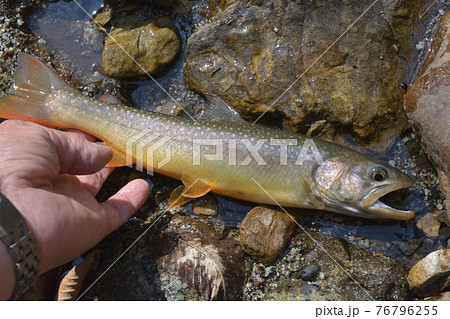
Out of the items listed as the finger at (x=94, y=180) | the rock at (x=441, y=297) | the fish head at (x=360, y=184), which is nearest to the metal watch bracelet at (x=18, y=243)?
the finger at (x=94, y=180)

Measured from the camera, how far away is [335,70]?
438cm

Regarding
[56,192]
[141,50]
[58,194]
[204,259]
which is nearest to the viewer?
[58,194]

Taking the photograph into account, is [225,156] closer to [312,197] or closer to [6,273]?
[312,197]

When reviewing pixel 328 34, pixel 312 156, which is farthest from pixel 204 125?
pixel 328 34

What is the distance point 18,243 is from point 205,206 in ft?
7.15

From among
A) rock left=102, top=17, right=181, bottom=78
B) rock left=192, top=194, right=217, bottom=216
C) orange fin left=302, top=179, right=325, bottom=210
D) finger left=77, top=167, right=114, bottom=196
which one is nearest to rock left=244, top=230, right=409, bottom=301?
orange fin left=302, top=179, right=325, bottom=210

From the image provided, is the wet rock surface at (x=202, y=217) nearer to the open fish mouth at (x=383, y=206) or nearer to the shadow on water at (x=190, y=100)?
the shadow on water at (x=190, y=100)

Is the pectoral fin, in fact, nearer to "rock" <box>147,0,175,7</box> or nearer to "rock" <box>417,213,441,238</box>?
"rock" <box>147,0,175,7</box>

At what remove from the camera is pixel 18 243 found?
2600mm

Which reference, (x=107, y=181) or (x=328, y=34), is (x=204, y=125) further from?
(x=328, y=34)

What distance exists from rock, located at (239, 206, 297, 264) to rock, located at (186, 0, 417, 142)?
1.16m

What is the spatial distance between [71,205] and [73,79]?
2408 millimetres

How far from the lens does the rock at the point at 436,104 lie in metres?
3.95

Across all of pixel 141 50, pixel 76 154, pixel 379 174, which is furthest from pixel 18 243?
pixel 379 174
